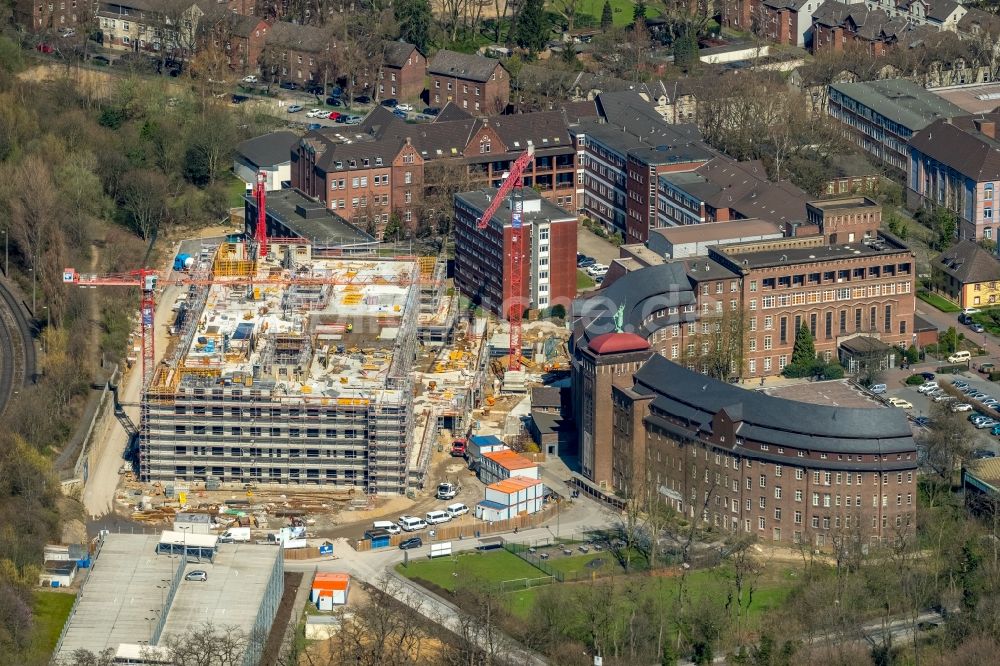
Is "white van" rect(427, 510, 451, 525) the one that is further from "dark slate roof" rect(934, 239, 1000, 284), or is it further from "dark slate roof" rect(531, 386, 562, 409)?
"dark slate roof" rect(934, 239, 1000, 284)

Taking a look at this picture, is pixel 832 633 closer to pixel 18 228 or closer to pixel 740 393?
pixel 740 393

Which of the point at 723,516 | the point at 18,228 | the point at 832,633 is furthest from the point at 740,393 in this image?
the point at 18,228

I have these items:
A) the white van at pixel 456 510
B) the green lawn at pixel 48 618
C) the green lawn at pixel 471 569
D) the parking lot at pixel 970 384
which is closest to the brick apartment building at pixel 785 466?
the green lawn at pixel 471 569

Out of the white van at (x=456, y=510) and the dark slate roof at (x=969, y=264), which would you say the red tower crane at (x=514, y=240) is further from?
the dark slate roof at (x=969, y=264)

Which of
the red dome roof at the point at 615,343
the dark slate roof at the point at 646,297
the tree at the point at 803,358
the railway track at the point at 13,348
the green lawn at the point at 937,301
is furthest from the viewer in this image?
the green lawn at the point at 937,301

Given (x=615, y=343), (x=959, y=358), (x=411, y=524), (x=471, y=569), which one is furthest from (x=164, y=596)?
(x=959, y=358)

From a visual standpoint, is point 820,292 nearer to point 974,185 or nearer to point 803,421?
point 974,185

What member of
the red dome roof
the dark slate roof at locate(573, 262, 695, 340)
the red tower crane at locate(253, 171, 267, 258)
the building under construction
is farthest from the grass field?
the red tower crane at locate(253, 171, 267, 258)
